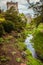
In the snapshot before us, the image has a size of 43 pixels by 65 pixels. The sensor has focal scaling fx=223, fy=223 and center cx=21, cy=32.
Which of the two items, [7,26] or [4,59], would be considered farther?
[7,26]

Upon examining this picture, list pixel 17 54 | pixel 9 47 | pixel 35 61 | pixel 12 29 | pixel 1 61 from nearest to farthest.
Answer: pixel 1 61 → pixel 35 61 → pixel 17 54 → pixel 9 47 → pixel 12 29

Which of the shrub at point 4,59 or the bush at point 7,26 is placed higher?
the shrub at point 4,59

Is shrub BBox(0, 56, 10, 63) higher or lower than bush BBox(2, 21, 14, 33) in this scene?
higher

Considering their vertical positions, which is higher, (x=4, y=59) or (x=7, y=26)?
(x=4, y=59)

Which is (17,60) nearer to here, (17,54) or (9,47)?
(17,54)

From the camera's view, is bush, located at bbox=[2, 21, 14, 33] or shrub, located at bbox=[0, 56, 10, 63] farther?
bush, located at bbox=[2, 21, 14, 33]

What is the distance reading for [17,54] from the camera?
22.9m

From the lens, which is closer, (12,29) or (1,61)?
(1,61)

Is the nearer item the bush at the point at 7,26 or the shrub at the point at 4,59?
the shrub at the point at 4,59

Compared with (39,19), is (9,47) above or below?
below

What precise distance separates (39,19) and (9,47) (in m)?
5.95

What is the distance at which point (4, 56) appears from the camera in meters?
21.1

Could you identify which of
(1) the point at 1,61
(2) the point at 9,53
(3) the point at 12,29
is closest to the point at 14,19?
(3) the point at 12,29

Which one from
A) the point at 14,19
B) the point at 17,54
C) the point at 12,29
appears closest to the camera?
the point at 17,54
